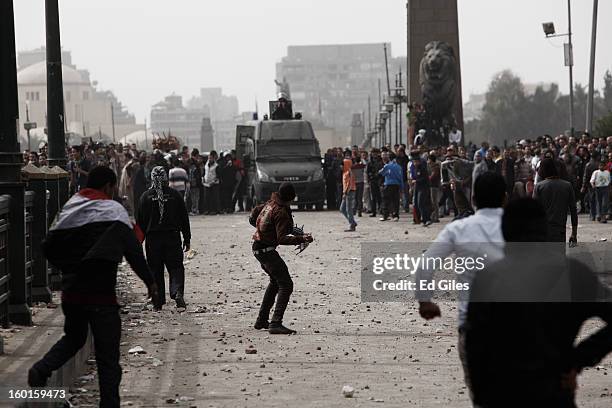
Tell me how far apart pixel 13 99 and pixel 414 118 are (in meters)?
32.5

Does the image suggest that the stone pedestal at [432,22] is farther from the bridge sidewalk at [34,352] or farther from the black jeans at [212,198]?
the bridge sidewalk at [34,352]

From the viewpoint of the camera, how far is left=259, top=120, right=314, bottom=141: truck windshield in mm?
41719

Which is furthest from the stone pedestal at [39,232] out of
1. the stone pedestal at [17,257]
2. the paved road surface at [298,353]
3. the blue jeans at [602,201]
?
the blue jeans at [602,201]

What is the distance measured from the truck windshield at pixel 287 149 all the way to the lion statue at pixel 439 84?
213 inches

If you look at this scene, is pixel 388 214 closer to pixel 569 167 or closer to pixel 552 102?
pixel 569 167

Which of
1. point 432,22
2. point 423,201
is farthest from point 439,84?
point 423,201

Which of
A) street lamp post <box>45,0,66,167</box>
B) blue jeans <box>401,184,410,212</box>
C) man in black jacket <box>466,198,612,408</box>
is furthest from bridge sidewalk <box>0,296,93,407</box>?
blue jeans <box>401,184,410,212</box>

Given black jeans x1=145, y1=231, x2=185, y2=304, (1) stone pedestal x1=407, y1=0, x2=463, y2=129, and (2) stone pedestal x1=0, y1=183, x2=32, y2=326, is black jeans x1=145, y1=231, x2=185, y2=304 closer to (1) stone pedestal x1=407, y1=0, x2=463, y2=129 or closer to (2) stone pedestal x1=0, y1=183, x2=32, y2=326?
(2) stone pedestal x1=0, y1=183, x2=32, y2=326

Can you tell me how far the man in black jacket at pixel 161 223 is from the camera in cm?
1554

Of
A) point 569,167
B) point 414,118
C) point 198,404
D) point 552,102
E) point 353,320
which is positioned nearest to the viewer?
point 198,404

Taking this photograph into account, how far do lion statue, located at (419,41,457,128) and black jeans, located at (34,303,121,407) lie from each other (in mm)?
37232

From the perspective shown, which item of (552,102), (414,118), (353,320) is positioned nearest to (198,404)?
(353,320)

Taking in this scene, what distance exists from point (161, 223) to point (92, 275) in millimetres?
6922

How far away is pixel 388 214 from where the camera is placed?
3375 centimetres
